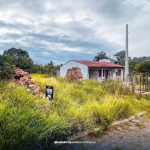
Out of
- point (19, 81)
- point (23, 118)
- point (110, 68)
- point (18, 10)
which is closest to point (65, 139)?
point (23, 118)

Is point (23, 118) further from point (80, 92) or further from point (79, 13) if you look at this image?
point (79, 13)

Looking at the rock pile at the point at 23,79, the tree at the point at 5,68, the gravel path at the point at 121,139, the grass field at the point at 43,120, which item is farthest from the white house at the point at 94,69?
the gravel path at the point at 121,139

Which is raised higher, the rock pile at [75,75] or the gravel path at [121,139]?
the rock pile at [75,75]

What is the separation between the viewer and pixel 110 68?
2883 centimetres

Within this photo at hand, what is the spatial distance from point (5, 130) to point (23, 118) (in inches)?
13.9

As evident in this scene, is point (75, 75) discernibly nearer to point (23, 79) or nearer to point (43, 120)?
point (23, 79)

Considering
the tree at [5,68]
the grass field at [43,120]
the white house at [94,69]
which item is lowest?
the grass field at [43,120]

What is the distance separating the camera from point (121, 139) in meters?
3.88

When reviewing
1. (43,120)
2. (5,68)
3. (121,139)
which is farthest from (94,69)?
(43,120)

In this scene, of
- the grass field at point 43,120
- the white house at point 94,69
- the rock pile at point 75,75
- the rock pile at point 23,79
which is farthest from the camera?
the white house at point 94,69

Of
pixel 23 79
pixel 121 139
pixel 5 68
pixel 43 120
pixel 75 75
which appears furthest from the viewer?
pixel 75 75

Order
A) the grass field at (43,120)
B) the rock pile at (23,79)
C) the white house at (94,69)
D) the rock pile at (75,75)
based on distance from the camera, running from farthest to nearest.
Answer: the white house at (94,69) < the rock pile at (75,75) < the rock pile at (23,79) < the grass field at (43,120)

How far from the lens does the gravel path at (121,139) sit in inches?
135

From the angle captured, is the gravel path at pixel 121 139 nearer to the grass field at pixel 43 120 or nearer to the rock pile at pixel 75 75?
the grass field at pixel 43 120
